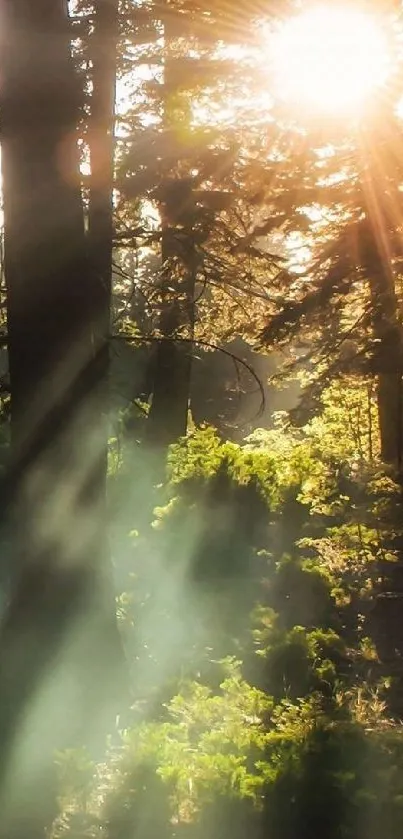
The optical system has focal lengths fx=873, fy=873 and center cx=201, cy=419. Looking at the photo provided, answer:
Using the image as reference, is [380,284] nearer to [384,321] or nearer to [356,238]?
[384,321]

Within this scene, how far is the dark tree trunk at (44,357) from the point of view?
6352mm

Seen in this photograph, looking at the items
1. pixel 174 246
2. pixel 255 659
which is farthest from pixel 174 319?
pixel 255 659

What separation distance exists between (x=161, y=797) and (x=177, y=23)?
823 cm

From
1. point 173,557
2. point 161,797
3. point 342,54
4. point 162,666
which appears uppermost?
point 342,54

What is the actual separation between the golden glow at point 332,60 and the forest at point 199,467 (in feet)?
0.07

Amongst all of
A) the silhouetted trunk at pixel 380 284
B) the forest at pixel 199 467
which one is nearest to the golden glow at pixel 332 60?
the forest at pixel 199 467

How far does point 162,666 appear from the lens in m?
7.40

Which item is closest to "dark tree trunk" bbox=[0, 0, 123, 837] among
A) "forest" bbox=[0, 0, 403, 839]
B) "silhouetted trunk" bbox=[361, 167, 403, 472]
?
"forest" bbox=[0, 0, 403, 839]

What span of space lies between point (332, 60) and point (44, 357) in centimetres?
440

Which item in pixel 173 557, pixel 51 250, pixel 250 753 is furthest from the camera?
pixel 173 557

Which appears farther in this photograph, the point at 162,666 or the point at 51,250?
the point at 162,666

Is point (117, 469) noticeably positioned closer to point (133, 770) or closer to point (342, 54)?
point (342, 54)

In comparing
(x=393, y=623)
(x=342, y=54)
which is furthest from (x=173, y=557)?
(x=342, y=54)

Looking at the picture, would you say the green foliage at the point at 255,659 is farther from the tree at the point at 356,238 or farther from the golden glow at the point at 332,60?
the golden glow at the point at 332,60
